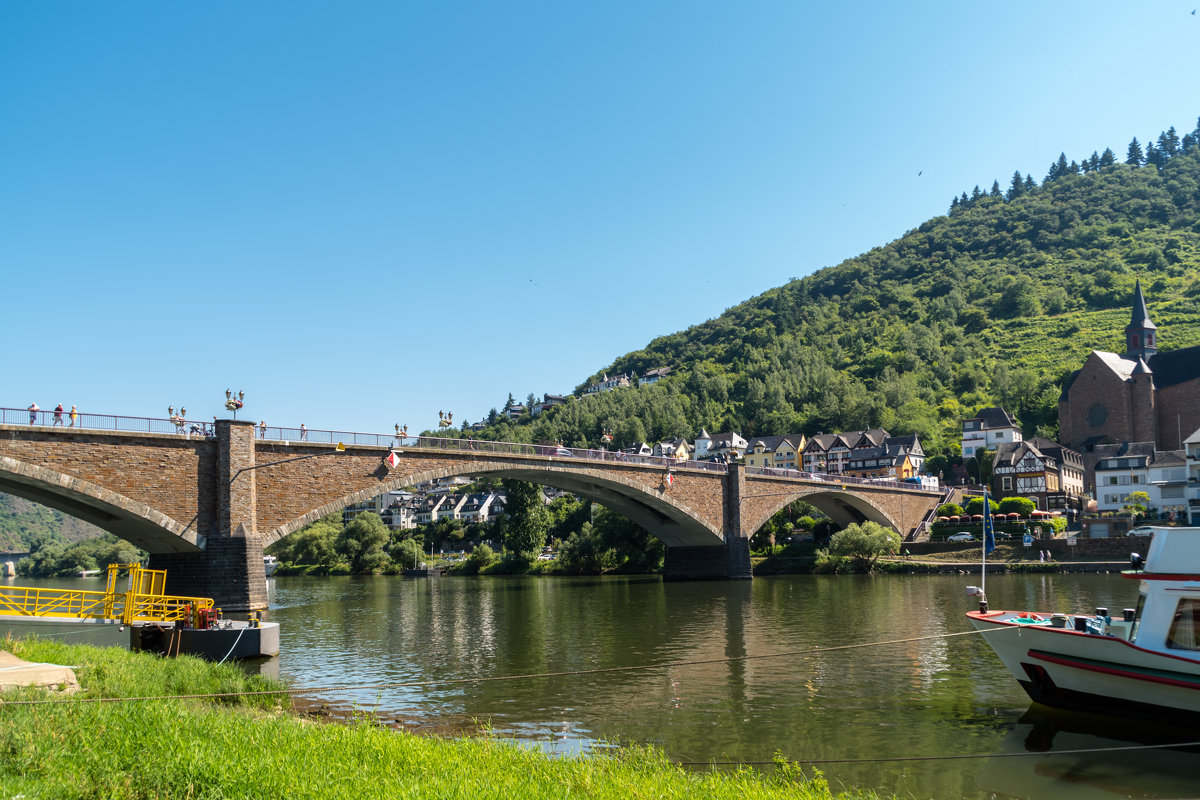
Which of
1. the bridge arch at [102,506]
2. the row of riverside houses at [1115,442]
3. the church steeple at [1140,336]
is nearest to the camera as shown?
the bridge arch at [102,506]

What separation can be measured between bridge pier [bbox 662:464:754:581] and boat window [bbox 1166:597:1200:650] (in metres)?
48.5

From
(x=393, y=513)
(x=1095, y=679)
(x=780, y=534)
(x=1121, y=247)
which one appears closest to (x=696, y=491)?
(x=780, y=534)

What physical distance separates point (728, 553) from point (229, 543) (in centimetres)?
3700

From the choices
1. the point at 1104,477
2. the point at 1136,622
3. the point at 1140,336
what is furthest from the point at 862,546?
the point at 1140,336

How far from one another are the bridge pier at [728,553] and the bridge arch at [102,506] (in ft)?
122

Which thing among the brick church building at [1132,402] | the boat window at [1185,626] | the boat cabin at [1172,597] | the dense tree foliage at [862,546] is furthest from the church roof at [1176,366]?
the boat window at [1185,626]

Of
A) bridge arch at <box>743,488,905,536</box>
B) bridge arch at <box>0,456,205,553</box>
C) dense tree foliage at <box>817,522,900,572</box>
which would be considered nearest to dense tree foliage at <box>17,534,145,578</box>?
bridge arch at <box>0,456,205,553</box>

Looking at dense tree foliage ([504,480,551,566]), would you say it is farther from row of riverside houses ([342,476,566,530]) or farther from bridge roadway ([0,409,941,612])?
row of riverside houses ([342,476,566,530])

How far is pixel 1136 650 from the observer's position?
14914 mm

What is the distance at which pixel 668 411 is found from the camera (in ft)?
509

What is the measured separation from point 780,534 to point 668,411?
74454 millimetres

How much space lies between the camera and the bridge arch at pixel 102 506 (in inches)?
1281

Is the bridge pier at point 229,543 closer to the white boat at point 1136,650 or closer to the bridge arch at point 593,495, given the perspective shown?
the bridge arch at point 593,495

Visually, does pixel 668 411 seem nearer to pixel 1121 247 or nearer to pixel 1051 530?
pixel 1051 530
